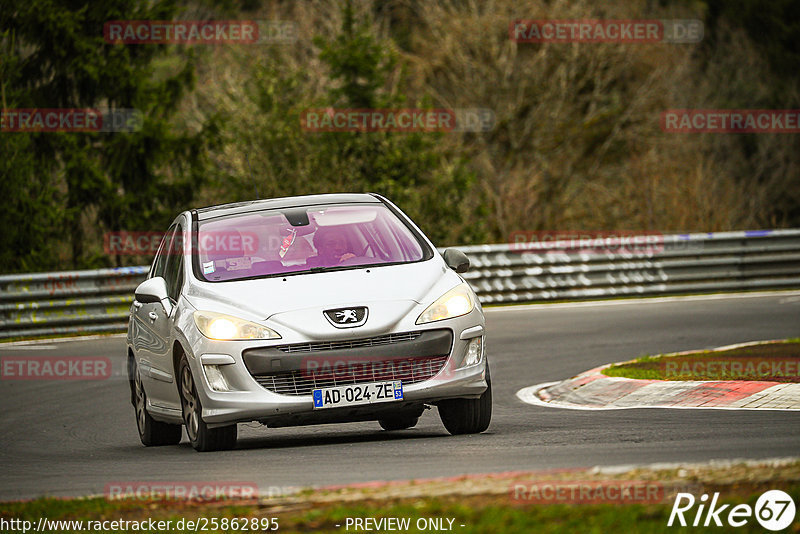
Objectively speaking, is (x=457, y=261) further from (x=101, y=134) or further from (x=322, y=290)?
(x=101, y=134)

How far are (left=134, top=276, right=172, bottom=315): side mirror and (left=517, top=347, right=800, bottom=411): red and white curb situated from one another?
11.5ft

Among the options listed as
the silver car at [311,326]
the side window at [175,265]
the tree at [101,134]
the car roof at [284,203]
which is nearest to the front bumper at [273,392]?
the silver car at [311,326]

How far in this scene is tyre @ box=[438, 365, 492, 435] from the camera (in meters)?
9.37

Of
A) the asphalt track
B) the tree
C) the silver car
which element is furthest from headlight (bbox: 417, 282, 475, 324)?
the tree

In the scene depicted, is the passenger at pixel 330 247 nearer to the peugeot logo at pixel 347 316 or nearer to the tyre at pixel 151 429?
the peugeot logo at pixel 347 316

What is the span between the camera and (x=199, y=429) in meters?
9.06

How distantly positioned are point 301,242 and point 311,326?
128 centimetres

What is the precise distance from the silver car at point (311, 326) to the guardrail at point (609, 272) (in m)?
11.7

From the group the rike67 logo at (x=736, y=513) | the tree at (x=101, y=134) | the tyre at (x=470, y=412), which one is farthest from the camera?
the tree at (x=101, y=134)

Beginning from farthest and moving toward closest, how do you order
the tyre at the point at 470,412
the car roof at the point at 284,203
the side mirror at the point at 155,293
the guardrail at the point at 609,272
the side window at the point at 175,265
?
1. the guardrail at the point at 609,272
2. the car roof at the point at 284,203
3. the side window at the point at 175,265
4. the side mirror at the point at 155,293
5. the tyre at the point at 470,412

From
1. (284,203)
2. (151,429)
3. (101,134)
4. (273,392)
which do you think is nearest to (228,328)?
(273,392)

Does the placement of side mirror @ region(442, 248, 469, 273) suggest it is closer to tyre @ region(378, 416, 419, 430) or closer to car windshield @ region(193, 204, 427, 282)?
car windshield @ region(193, 204, 427, 282)

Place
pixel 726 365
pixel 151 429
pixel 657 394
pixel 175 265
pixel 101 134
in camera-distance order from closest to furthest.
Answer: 1. pixel 175 265
2. pixel 151 429
3. pixel 657 394
4. pixel 726 365
5. pixel 101 134

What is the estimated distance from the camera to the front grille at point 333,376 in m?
8.65
